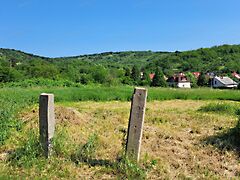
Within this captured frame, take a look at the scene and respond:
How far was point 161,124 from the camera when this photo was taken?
8461mm

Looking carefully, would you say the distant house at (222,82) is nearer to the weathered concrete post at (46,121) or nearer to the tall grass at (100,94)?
the tall grass at (100,94)

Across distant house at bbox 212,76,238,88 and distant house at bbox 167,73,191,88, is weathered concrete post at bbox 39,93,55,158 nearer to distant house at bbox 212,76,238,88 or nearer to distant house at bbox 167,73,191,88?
distant house at bbox 167,73,191,88

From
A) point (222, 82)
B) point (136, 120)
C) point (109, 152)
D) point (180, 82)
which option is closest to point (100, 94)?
point (109, 152)

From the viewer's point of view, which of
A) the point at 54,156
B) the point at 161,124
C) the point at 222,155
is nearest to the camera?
the point at 54,156

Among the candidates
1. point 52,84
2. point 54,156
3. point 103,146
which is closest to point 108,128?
point 103,146

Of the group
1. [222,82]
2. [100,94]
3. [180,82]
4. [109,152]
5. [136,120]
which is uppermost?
[136,120]

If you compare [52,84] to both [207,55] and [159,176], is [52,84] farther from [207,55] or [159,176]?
[207,55]

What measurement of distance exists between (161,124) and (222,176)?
13.3 feet

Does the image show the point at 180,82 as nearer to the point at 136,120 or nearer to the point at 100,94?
the point at 100,94

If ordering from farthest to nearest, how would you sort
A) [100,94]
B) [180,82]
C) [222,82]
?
[180,82] < [222,82] < [100,94]

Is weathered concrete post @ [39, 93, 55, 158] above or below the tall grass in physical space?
above

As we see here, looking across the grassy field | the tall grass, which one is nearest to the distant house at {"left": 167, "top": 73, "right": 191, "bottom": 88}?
the tall grass

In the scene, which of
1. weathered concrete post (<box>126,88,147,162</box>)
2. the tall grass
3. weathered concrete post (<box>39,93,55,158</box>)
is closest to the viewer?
weathered concrete post (<box>126,88,147,162</box>)

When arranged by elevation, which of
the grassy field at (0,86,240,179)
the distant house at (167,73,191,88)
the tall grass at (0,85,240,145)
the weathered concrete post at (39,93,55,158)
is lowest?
the distant house at (167,73,191,88)
